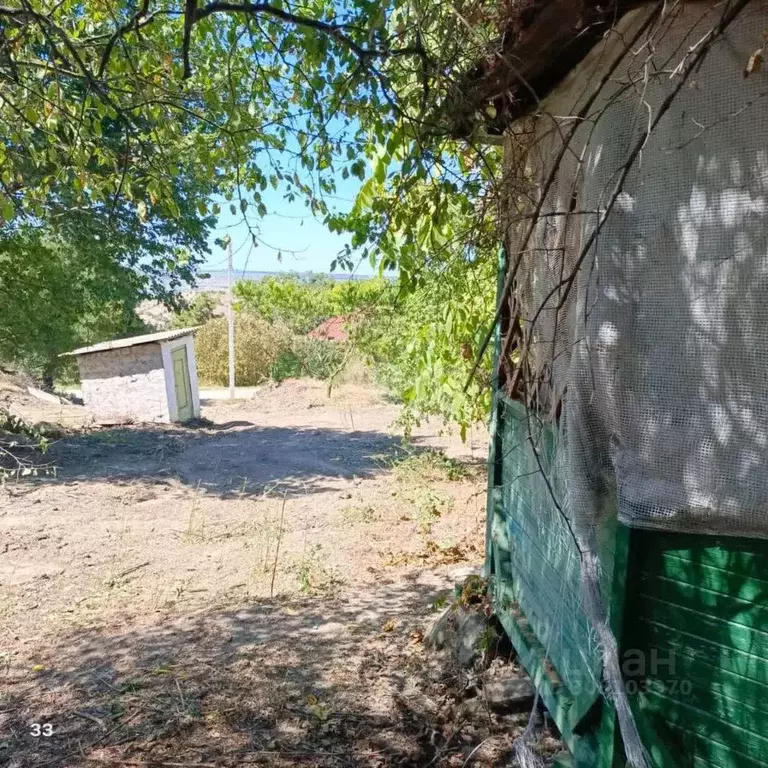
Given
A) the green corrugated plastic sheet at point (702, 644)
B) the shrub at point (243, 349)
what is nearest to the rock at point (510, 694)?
the green corrugated plastic sheet at point (702, 644)

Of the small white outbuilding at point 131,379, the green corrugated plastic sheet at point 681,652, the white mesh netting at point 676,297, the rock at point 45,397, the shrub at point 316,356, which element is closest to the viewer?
the white mesh netting at point 676,297

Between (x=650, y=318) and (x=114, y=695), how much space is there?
10.9ft

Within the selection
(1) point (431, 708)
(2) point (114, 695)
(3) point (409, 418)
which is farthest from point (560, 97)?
(3) point (409, 418)

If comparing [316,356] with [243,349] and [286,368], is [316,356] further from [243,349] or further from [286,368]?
[243,349]

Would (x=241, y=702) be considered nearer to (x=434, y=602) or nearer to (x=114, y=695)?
(x=114, y=695)

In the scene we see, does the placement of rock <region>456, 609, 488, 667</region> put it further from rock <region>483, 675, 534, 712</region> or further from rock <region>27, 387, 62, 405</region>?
rock <region>27, 387, 62, 405</region>

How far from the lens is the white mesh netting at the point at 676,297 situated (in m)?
1.58

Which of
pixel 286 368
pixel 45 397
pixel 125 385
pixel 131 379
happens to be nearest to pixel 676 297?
pixel 131 379

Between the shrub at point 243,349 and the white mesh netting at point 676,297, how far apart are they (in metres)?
21.8

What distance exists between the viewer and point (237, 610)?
494cm

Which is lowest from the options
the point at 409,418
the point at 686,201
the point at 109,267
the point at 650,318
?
the point at 409,418

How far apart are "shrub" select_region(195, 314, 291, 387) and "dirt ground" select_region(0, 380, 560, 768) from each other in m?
11.5

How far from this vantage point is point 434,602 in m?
4.21

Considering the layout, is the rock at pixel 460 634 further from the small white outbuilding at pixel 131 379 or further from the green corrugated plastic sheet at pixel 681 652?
the small white outbuilding at pixel 131 379
